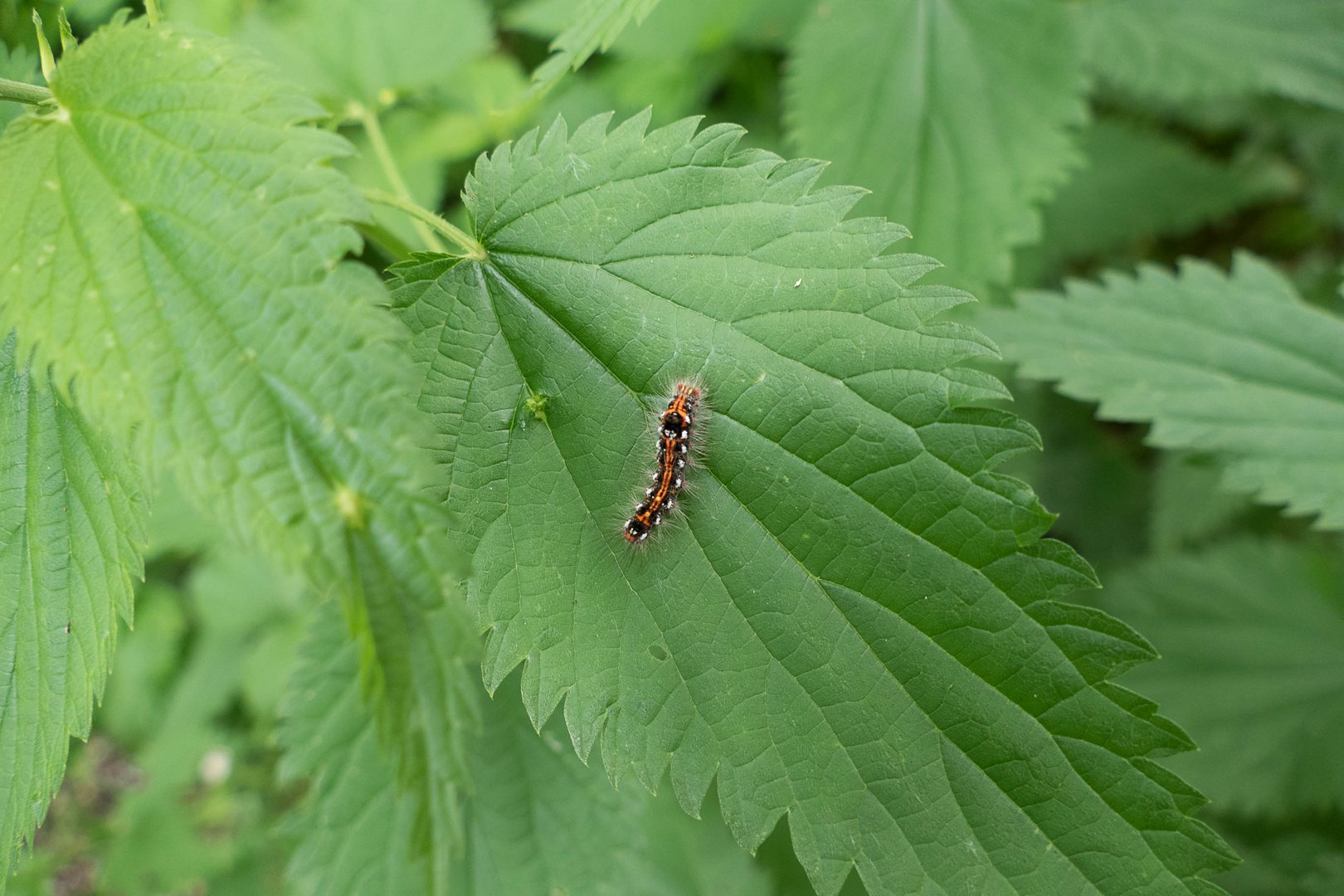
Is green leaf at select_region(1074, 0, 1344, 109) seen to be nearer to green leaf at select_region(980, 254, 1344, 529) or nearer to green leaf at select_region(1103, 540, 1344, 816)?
green leaf at select_region(980, 254, 1344, 529)

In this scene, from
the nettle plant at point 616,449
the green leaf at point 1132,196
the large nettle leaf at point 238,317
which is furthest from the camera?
the green leaf at point 1132,196

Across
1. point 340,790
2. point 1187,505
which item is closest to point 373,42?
point 340,790

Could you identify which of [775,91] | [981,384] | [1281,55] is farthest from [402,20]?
[1281,55]

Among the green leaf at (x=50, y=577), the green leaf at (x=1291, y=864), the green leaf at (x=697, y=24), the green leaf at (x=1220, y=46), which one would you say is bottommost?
the green leaf at (x=1291, y=864)

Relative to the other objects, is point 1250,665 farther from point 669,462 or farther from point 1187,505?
point 669,462

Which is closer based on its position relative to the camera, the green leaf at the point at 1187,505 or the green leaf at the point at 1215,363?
the green leaf at the point at 1215,363

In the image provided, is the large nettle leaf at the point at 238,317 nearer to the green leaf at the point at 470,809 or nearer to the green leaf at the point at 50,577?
the green leaf at the point at 50,577

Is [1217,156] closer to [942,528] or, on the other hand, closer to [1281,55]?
[1281,55]

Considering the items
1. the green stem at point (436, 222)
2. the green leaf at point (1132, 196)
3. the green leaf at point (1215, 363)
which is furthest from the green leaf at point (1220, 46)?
the green stem at point (436, 222)
